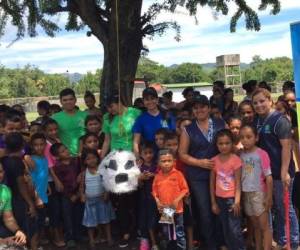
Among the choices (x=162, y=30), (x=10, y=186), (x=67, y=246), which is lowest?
(x=67, y=246)

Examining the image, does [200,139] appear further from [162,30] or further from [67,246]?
[162,30]

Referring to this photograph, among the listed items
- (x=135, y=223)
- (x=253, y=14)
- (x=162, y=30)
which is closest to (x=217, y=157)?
(x=135, y=223)

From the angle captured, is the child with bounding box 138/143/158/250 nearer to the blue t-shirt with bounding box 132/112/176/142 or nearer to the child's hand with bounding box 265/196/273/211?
the blue t-shirt with bounding box 132/112/176/142

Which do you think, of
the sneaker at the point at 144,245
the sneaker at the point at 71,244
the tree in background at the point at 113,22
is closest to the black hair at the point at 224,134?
the sneaker at the point at 144,245

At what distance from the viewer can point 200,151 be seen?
4777 millimetres

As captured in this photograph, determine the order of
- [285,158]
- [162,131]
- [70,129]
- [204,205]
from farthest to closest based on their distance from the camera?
[70,129], [162,131], [204,205], [285,158]

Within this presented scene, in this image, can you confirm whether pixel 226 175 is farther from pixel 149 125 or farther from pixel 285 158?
pixel 149 125

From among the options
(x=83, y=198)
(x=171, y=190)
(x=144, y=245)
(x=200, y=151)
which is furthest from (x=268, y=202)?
(x=83, y=198)

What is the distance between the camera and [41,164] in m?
5.32

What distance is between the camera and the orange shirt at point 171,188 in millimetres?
4770

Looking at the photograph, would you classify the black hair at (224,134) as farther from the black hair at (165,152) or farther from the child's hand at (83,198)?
the child's hand at (83,198)

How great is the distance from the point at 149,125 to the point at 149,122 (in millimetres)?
33

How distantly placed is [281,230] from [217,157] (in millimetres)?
933

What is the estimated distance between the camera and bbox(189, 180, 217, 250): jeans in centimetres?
482
